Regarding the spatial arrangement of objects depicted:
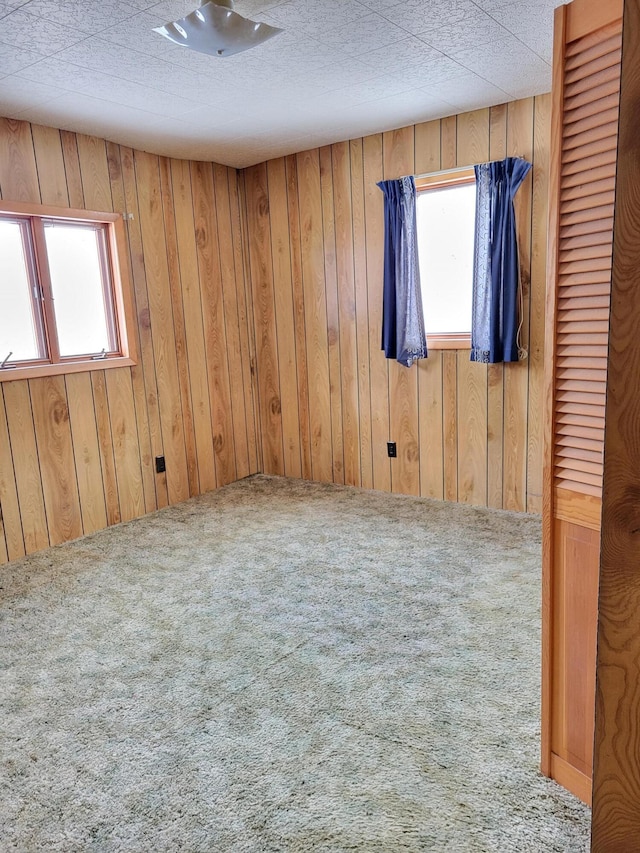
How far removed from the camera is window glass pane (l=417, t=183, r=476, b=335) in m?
3.71

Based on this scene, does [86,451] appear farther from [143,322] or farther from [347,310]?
[347,310]

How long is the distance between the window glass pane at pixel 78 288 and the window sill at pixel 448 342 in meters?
2.06

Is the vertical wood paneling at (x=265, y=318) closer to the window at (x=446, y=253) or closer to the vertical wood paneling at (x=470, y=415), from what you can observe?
the window at (x=446, y=253)

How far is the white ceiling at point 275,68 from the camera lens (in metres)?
2.22

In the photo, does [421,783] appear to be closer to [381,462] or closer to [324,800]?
[324,800]

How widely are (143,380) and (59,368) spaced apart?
0.62 meters

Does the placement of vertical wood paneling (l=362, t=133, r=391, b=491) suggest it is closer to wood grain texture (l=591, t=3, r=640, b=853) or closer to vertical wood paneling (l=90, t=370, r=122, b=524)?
vertical wood paneling (l=90, t=370, r=122, b=524)

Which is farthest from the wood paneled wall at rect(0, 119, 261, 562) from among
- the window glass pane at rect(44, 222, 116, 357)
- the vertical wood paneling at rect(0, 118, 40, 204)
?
the window glass pane at rect(44, 222, 116, 357)

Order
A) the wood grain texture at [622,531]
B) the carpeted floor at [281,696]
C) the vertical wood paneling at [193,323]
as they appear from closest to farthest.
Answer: the wood grain texture at [622,531] → the carpeted floor at [281,696] → the vertical wood paneling at [193,323]

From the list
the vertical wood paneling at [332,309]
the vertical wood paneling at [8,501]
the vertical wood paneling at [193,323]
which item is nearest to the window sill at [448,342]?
the vertical wood paneling at [332,309]

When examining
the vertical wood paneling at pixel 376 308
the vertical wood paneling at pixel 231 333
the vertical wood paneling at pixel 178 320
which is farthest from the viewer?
the vertical wood paneling at pixel 231 333

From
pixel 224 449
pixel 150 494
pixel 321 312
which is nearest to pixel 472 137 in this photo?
pixel 321 312

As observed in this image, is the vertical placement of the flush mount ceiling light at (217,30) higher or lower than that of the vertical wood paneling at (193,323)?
higher

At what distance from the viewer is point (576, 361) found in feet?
4.60
